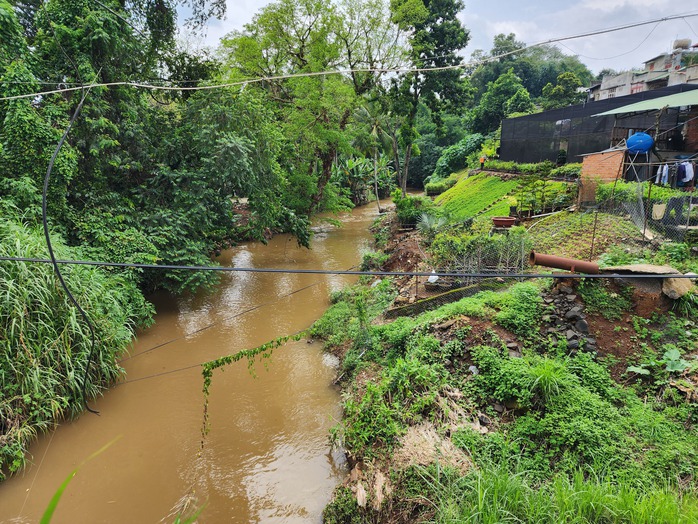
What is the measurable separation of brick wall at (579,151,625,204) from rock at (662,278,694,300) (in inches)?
217

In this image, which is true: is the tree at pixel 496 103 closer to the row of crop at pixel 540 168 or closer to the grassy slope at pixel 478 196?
the row of crop at pixel 540 168

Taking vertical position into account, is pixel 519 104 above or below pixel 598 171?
above

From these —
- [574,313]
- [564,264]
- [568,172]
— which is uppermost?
[568,172]

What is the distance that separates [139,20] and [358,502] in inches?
539

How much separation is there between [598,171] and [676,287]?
817 cm

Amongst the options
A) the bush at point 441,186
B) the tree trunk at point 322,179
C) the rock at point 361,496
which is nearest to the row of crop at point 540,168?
the bush at point 441,186

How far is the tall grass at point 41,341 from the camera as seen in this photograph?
5357 millimetres

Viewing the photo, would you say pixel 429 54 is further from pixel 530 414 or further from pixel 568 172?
pixel 530 414

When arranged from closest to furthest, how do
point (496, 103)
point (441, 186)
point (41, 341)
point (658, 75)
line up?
point (41, 341) → point (441, 186) → point (658, 75) → point (496, 103)

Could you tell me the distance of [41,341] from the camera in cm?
579

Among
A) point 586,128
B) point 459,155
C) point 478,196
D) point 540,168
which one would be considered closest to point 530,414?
point 540,168

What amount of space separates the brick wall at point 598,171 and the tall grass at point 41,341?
12134 mm

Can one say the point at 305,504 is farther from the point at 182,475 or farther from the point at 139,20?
the point at 139,20

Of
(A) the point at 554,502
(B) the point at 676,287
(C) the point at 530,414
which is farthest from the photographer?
(B) the point at 676,287
